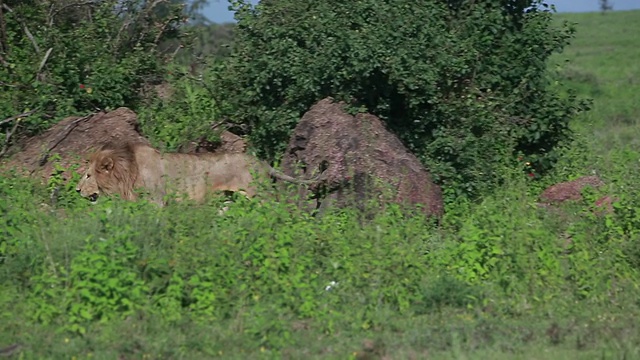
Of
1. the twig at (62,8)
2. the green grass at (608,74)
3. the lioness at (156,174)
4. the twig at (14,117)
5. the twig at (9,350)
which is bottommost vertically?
the green grass at (608,74)

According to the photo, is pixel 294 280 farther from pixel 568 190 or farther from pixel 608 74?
pixel 608 74

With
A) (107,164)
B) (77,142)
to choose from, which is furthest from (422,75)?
(77,142)

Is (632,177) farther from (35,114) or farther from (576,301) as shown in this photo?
(35,114)

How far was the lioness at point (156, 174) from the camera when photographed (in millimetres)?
9711

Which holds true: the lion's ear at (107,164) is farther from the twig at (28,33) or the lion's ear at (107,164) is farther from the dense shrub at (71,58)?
the twig at (28,33)

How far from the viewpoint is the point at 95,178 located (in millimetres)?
9781

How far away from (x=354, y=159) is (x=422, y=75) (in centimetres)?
130

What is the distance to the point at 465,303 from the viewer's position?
7.51 metres

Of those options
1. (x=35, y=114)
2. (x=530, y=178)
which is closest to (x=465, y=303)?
(x=530, y=178)

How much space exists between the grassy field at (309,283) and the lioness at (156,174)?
540 mm

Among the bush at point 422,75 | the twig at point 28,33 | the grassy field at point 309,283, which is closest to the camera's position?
the grassy field at point 309,283

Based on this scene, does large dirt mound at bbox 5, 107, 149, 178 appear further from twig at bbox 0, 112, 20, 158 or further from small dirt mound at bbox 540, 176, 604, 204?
small dirt mound at bbox 540, 176, 604, 204

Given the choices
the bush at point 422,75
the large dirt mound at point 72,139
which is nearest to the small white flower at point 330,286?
the bush at point 422,75

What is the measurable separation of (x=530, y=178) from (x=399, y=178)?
2.27 metres
